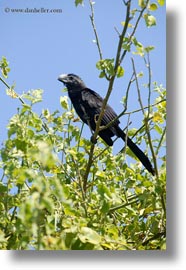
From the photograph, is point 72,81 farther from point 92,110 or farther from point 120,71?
point 120,71

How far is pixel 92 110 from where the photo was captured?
310 centimetres

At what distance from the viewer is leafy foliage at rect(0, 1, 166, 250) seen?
2018 mm

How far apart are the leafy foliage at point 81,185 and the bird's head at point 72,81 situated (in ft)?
0.57

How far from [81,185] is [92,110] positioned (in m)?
0.76

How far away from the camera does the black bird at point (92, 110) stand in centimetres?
263

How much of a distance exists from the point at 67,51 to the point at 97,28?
0.19 m

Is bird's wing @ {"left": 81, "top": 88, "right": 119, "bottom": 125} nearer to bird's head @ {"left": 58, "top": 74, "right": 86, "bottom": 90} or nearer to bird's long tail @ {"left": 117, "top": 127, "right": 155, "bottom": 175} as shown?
bird's head @ {"left": 58, "top": 74, "right": 86, "bottom": 90}

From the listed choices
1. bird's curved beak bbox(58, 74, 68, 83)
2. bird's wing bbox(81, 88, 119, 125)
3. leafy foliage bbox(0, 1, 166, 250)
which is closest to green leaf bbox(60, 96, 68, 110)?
leafy foliage bbox(0, 1, 166, 250)

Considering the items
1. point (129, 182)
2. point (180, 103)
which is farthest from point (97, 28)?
point (129, 182)

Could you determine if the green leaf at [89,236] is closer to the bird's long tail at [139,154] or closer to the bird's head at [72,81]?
the bird's long tail at [139,154]

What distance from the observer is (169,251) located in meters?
2.42

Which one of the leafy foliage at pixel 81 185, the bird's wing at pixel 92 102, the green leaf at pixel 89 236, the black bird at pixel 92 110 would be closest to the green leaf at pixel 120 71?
the leafy foliage at pixel 81 185

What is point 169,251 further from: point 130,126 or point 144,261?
point 130,126

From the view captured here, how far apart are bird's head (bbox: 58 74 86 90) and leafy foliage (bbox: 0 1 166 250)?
0.17 m
